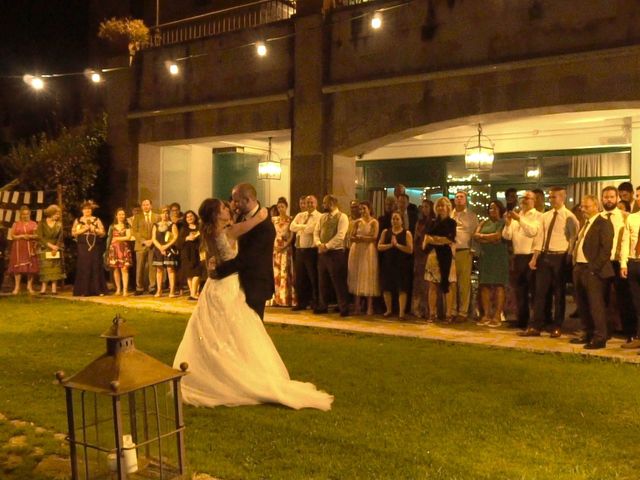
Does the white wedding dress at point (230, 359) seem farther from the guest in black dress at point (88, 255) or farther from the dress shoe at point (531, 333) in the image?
the guest in black dress at point (88, 255)

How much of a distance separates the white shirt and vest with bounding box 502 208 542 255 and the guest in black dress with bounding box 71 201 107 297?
8.83 metres

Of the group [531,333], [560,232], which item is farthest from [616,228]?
[531,333]

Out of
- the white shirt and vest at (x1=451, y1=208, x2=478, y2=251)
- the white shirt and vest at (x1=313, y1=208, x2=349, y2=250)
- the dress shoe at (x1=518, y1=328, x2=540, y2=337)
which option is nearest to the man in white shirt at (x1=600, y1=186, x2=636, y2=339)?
the dress shoe at (x1=518, y1=328, x2=540, y2=337)

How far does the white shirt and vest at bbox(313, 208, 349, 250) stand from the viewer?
12.1m

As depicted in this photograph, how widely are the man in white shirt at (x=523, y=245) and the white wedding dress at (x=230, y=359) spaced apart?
5354 mm

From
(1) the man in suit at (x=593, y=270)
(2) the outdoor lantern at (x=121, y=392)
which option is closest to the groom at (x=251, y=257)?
(2) the outdoor lantern at (x=121, y=392)

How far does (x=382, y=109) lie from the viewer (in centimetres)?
1362

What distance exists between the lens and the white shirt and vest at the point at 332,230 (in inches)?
477

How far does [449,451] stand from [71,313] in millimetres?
9083

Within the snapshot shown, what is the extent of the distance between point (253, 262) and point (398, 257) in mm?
5677

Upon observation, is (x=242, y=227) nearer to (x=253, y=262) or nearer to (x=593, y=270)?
(x=253, y=262)

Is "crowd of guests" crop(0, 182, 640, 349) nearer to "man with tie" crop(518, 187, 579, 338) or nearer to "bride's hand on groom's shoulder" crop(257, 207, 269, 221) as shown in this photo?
"man with tie" crop(518, 187, 579, 338)

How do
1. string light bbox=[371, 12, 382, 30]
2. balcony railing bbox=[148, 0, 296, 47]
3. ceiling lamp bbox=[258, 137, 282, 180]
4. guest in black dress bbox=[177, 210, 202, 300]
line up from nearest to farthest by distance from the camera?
string light bbox=[371, 12, 382, 30], guest in black dress bbox=[177, 210, 202, 300], balcony railing bbox=[148, 0, 296, 47], ceiling lamp bbox=[258, 137, 282, 180]

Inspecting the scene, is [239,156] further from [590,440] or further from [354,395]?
[590,440]
